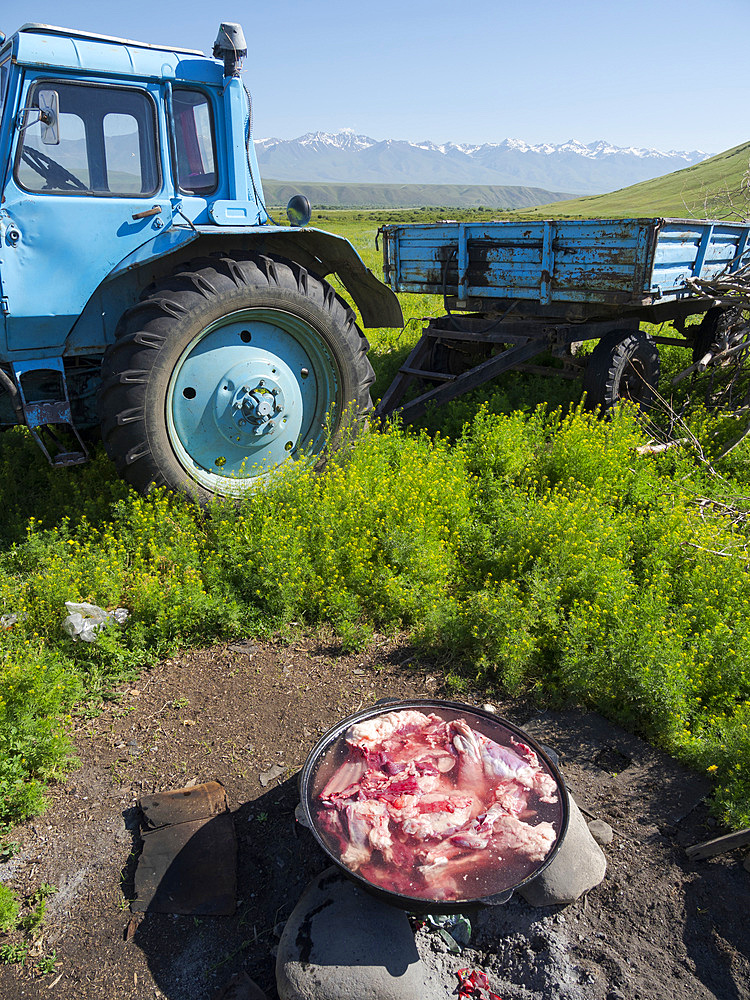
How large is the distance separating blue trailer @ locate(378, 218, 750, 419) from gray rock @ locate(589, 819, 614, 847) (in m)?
4.39

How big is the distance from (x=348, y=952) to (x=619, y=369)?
555 cm

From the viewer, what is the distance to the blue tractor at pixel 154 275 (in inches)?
160

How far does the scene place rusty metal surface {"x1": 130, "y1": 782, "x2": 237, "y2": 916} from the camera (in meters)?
2.55

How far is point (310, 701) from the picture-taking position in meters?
3.57

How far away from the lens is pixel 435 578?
4305 millimetres

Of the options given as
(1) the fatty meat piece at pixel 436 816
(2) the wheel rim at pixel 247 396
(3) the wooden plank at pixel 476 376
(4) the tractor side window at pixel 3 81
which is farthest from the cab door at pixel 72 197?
(1) the fatty meat piece at pixel 436 816

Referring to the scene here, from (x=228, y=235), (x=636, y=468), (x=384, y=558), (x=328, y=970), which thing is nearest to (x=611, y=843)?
(x=328, y=970)

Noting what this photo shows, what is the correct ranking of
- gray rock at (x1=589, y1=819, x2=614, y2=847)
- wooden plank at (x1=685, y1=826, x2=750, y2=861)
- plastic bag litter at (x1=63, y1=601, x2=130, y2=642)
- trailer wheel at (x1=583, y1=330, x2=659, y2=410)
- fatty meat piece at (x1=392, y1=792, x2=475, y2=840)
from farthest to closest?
trailer wheel at (x1=583, y1=330, x2=659, y2=410)
plastic bag litter at (x1=63, y1=601, x2=130, y2=642)
gray rock at (x1=589, y1=819, x2=614, y2=847)
wooden plank at (x1=685, y1=826, x2=750, y2=861)
fatty meat piece at (x1=392, y1=792, x2=475, y2=840)

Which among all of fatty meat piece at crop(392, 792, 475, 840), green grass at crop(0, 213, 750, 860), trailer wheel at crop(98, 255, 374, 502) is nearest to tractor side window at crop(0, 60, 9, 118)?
trailer wheel at crop(98, 255, 374, 502)

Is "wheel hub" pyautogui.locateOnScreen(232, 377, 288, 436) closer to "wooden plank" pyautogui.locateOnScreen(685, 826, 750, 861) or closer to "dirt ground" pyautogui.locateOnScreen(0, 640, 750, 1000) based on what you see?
"dirt ground" pyautogui.locateOnScreen(0, 640, 750, 1000)

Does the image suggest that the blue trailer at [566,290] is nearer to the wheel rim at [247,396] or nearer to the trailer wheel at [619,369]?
the trailer wheel at [619,369]

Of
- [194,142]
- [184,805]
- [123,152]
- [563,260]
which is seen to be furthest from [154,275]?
[563,260]

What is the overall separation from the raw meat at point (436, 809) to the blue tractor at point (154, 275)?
8.18ft

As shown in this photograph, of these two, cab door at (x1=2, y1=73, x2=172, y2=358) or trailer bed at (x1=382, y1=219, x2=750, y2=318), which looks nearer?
cab door at (x1=2, y1=73, x2=172, y2=358)
